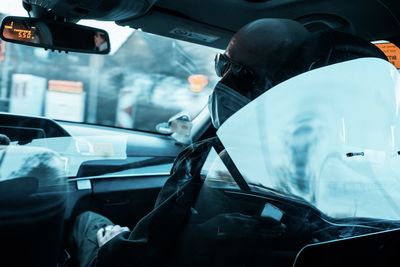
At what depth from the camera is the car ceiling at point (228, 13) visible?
228 cm

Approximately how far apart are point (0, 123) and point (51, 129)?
357 millimetres

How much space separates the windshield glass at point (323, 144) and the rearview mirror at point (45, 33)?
1246 millimetres

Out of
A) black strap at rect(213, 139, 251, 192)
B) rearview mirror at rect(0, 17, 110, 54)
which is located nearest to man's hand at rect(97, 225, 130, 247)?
black strap at rect(213, 139, 251, 192)

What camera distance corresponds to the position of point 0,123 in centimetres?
309

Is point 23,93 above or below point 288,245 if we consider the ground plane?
below

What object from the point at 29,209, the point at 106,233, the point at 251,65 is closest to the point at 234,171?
the point at 251,65

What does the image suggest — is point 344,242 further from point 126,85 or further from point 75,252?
point 126,85

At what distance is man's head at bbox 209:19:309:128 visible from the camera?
5.27 ft

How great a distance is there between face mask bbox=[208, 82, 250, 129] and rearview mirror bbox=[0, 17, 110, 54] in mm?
984

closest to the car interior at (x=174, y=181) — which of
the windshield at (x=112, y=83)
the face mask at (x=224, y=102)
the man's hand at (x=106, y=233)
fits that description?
the face mask at (x=224, y=102)

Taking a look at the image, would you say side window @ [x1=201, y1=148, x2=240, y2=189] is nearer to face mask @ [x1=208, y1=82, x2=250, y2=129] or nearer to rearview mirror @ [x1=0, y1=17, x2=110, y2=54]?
face mask @ [x1=208, y1=82, x2=250, y2=129]

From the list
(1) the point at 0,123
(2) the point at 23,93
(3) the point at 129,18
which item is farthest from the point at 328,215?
(2) the point at 23,93

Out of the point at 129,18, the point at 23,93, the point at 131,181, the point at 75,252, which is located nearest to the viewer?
the point at 75,252

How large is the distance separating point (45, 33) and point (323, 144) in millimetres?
1515
